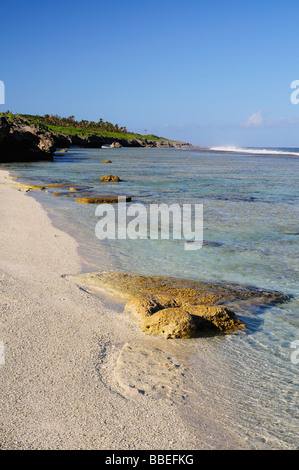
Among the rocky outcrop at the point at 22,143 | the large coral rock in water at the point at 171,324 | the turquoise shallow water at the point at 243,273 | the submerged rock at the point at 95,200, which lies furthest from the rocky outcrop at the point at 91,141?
the large coral rock in water at the point at 171,324

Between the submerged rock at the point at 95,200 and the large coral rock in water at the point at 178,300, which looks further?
the submerged rock at the point at 95,200

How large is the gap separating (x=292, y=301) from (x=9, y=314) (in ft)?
14.9

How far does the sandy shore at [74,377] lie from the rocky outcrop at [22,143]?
130ft

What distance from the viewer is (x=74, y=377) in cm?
428

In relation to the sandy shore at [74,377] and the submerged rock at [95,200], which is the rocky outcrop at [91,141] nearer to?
the submerged rock at [95,200]

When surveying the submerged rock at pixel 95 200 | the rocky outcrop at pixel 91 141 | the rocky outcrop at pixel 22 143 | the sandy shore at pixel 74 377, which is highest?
the rocky outcrop at pixel 91 141

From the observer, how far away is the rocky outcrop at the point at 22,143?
43375 mm

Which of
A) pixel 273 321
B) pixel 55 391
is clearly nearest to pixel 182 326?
pixel 273 321

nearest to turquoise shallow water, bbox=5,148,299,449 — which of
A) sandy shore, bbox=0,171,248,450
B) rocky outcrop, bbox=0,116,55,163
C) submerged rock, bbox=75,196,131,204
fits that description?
sandy shore, bbox=0,171,248,450

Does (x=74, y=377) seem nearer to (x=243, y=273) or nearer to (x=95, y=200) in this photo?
(x=243, y=273)

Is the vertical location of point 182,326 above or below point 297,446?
above

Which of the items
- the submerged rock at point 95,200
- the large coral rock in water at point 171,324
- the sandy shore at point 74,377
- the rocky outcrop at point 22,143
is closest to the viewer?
the sandy shore at point 74,377
